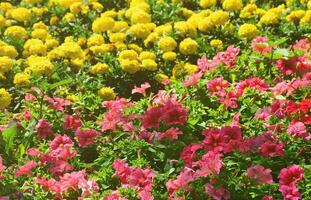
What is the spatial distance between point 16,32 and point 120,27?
2.93 feet

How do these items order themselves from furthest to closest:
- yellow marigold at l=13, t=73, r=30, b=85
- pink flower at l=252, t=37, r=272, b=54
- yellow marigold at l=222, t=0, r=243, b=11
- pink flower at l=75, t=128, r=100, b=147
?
yellow marigold at l=222, t=0, r=243, b=11
yellow marigold at l=13, t=73, r=30, b=85
pink flower at l=252, t=37, r=272, b=54
pink flower at l=75, t=128, r=100, b=147

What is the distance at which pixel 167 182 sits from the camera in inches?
125

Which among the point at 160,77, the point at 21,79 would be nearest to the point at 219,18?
the point at 160,77

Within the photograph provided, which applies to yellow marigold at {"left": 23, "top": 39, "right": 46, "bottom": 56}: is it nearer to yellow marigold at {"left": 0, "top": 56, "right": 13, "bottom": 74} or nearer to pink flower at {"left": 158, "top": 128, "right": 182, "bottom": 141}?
yellow marigold at {"left": 0, "top": 56, "right": 13, "bottom": 74}

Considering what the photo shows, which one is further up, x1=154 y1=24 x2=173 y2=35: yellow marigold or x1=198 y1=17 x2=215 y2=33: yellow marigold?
x1=198 y1=17 x2=215 y2=33: yellow marigold

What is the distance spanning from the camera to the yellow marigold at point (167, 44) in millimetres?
5023

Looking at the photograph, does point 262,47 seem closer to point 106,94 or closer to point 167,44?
point 167,44

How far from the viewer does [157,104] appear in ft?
12.8

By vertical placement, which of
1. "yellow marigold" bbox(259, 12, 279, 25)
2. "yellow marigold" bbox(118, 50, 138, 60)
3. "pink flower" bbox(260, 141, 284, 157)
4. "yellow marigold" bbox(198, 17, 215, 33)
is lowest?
"yellow marigold" bbox(118, 50, 138, 60)

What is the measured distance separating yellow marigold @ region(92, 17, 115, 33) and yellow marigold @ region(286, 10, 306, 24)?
1.49 meters

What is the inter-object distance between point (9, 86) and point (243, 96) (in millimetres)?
1924

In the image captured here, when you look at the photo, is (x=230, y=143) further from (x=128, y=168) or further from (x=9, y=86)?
(x=9, y=86)

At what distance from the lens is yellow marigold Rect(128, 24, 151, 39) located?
5258 mm

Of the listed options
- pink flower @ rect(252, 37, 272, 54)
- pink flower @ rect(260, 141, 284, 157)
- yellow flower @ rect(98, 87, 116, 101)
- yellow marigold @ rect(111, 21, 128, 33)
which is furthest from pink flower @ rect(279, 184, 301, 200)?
yellow marigold @ rect(111, 21, 128, 33)
